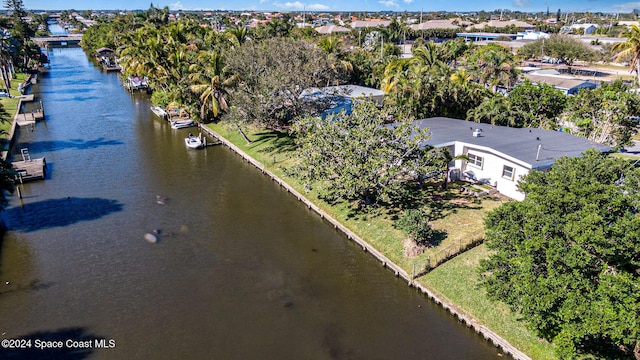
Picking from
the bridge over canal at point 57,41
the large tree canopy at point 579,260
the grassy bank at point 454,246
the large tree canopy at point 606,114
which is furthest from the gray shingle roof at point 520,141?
the bridge over canal at point 57,41

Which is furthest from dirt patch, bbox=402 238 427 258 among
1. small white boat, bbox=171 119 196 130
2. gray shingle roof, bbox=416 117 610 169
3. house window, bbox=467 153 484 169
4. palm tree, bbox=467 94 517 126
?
small white boat, bbox=171 119 196 130

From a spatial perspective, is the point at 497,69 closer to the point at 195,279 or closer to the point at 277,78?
the point at 277,78

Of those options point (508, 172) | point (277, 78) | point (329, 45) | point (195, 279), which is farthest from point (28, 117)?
point (508, 172)

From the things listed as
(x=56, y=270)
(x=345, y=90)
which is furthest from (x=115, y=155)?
(x=345, y=90)

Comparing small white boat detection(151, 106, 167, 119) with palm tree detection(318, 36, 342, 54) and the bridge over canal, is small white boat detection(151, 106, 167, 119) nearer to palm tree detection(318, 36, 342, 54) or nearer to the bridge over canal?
palm tree detection(318, 36, 342, 54)

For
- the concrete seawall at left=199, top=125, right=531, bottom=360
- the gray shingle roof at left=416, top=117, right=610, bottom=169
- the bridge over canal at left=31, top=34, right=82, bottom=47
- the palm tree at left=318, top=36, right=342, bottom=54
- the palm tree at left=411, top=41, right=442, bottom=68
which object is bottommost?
the concrete seawall at left=199, top=125, right=531, bottom=360
